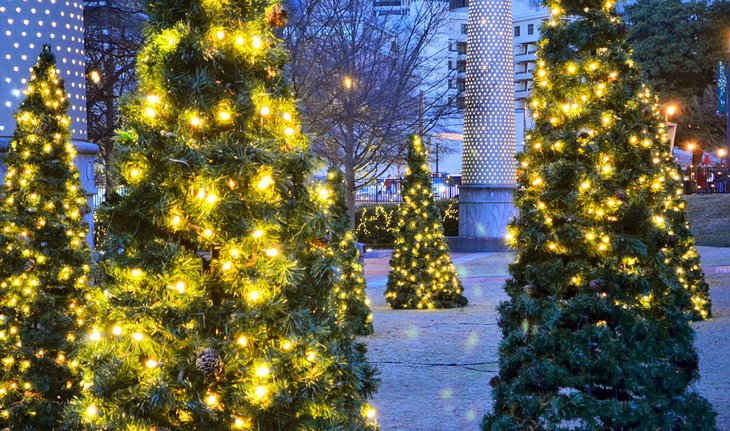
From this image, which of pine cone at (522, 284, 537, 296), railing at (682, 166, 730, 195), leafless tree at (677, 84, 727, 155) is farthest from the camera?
leafless tree at (677, 84, 727, 155)

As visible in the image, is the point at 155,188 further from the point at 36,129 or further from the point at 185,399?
the point at 36,129

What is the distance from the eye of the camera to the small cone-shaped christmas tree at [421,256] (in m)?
16.4

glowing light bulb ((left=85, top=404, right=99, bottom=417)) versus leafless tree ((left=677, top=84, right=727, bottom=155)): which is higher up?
leafless tree ((left=677, top=84, right=727, bottom=155))

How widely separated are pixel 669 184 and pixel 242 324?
10233mm

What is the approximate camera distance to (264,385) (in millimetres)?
4676

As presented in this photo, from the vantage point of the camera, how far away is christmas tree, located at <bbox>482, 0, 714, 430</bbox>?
20.8ft

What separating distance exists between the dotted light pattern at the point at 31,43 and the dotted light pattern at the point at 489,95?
18.3m

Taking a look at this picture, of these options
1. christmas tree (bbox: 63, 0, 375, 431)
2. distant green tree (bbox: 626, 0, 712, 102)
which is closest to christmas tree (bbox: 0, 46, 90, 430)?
christmas tree (bbox: 63, 0, 375, 431)

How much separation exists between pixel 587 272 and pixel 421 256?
9796mm

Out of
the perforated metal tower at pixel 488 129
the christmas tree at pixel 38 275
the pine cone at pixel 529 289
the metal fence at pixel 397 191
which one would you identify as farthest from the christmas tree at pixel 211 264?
the metal fence at pixel 397 191

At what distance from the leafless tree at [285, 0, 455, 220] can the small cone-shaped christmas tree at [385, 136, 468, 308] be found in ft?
14.9

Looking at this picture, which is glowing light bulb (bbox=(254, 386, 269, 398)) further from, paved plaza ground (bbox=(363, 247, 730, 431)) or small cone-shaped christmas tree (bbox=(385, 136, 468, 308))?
small cone-shaped christmas tree (bbox=(385, 136, 468, 308))

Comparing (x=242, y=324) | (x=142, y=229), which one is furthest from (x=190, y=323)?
(x=142, y=229)

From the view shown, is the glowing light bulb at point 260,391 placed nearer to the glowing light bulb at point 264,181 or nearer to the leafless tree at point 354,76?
the glowing light bulb at point 264,181
